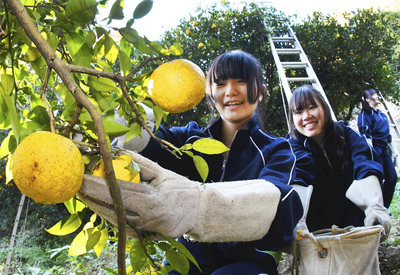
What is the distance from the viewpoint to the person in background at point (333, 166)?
2486 millimetres

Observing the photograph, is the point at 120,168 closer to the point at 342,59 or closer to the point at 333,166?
the point at 333,166

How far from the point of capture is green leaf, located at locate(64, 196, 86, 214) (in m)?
1.00

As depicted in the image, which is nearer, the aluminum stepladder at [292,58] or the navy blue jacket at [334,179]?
the navy blue jacket at [334,179]

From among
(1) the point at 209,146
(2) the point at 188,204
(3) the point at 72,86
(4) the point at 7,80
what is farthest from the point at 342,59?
(3) the point at 72,86

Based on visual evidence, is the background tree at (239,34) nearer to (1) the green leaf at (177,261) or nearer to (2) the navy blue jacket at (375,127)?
(2) the navy blue jacket at (375,127)

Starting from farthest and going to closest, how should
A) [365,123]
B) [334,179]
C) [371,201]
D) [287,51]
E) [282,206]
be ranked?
[287,51], [365,123], [334,179], [371,201], [282,206]

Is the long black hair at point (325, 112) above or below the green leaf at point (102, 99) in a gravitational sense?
above

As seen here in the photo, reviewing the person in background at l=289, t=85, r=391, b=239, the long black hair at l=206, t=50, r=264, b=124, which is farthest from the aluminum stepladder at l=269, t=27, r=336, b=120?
the long black hair at l=206, t=50, r=264, b=124

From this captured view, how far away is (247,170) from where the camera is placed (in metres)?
1.66

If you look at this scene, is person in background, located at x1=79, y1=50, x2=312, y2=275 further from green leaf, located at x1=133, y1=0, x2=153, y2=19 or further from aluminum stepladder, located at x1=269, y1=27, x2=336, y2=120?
aluminum stepladder, located at x1=269, y1=27, x2=336, y2=120

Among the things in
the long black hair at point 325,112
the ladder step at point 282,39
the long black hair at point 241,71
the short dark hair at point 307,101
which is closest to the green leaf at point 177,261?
the long black hair at point 241,71

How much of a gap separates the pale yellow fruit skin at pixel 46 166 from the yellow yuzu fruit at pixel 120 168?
153 millimetres

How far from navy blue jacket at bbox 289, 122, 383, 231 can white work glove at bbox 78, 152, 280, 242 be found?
5.21 feet

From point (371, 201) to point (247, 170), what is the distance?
115 centimetres
